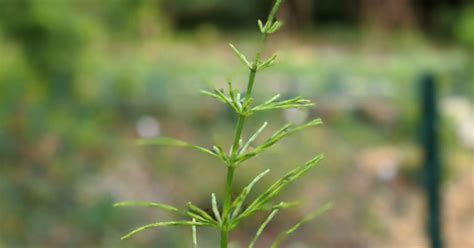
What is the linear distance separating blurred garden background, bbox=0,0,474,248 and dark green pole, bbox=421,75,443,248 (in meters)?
0.97

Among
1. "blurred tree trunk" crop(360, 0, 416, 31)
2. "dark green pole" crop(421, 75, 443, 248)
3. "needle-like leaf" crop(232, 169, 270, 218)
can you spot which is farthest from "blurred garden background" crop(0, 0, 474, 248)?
"needle-like leaf" crop(232, 169, 270, 218)

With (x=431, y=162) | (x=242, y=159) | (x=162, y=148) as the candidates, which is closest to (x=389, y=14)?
(x=162, y=148)

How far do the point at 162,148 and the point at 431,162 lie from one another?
2.85m

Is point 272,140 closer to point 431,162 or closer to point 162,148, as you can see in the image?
point 431,162

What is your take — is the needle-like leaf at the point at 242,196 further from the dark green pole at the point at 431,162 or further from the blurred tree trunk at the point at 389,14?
the blurred tree trunk at the point at 389,14

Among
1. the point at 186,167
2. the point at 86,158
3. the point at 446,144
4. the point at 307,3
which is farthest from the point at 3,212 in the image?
the point at 307,3

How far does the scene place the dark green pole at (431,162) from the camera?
8.07 ft

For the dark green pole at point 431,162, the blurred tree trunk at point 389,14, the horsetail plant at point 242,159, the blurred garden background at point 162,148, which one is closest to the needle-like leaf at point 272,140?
the horsetail plant at point 242,159

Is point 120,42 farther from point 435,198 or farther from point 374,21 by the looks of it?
point 435,198

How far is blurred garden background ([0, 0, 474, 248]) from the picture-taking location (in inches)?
170

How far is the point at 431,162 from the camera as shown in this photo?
2.45 m

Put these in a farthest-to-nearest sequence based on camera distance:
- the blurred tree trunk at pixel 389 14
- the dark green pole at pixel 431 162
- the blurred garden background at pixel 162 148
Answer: the blurred tree trunk at pixel 389 14 → the blurred garden background at pixel 162 148 → the dark green pole at pixel 431 162

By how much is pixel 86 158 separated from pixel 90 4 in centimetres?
152

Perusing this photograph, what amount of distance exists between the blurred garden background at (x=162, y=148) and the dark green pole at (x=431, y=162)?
3.17 feet
